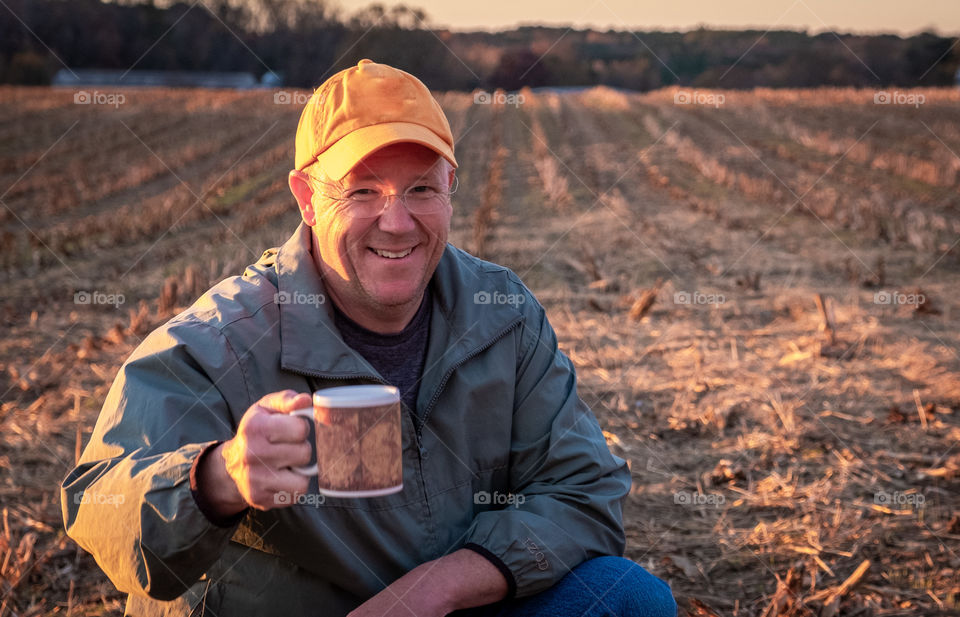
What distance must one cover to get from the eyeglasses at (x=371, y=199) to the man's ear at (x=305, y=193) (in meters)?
0.07

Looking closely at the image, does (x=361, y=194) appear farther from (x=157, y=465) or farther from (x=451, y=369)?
(x=157, y=465)

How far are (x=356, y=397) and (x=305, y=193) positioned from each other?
2.83 ft

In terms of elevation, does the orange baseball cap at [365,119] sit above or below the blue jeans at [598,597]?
above

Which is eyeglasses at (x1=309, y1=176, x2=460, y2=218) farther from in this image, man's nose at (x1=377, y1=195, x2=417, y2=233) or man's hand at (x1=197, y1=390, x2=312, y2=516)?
man's hand at (x1=197, y1=390, x2=312, y2=516)

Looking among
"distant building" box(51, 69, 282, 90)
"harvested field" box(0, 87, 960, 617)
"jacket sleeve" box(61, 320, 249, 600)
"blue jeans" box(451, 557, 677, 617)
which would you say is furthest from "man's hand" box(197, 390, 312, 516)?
"distant building" box(51, 69, 282, 90)

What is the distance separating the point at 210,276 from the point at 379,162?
6.07 metres

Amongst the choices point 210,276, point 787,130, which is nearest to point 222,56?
point 787,130

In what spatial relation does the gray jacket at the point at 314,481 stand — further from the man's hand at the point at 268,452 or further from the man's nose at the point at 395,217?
the man's nose at the point at 395,217

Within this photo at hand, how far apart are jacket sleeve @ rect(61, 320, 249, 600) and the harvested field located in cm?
160

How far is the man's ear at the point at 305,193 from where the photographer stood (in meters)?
2.32

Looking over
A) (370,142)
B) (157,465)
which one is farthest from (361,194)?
(157,465)

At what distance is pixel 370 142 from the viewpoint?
213cm

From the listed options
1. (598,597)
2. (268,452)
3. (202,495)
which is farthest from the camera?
(598,597)

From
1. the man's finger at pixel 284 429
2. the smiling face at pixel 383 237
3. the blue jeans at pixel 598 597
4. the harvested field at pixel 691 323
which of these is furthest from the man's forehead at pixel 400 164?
the harvested field at pixel 691 323
